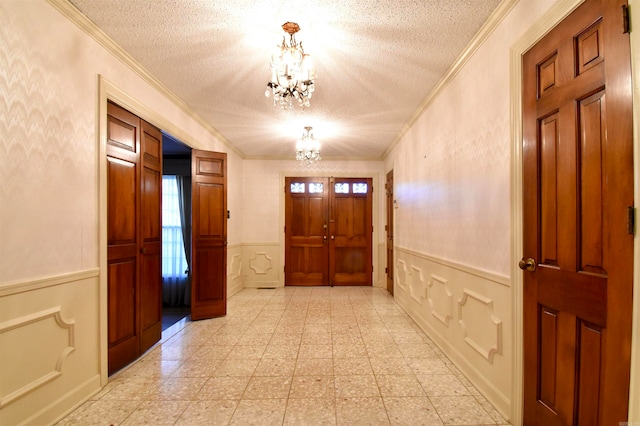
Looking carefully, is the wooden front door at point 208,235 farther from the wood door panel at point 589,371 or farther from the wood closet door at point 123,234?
the wood door panel at point 589,371

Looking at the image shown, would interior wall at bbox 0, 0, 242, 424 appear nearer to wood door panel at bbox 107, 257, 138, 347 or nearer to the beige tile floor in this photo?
wood door panel at bbox 107, 257, 138, 347

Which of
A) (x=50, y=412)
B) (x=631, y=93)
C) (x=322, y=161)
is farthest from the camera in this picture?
(x=322, y=161)

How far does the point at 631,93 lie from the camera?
1.07m

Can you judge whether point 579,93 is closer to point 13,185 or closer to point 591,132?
point 591,132

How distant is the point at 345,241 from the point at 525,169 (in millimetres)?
4413

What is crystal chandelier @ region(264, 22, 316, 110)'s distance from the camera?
196 cm

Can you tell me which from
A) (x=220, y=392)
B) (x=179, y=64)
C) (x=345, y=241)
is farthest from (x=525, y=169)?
(x=345, y=241)

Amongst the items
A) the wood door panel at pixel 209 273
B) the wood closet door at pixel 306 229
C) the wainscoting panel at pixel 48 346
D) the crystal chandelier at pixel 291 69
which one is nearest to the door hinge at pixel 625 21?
the crystal chandelier at pixel 291 69

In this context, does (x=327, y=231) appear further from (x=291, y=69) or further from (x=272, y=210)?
(x=291, y=69)

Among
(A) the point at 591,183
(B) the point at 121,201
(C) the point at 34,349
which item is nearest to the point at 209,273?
(B) the point at 121,201

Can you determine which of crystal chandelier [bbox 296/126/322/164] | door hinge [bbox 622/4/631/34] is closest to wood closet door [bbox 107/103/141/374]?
crystal chandelier [bbox 296/126/322/164]

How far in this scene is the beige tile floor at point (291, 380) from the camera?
184 cm

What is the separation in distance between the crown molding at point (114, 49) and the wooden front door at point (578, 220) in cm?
282

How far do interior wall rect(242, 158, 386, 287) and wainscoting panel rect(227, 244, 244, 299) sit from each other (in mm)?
Result: 214
